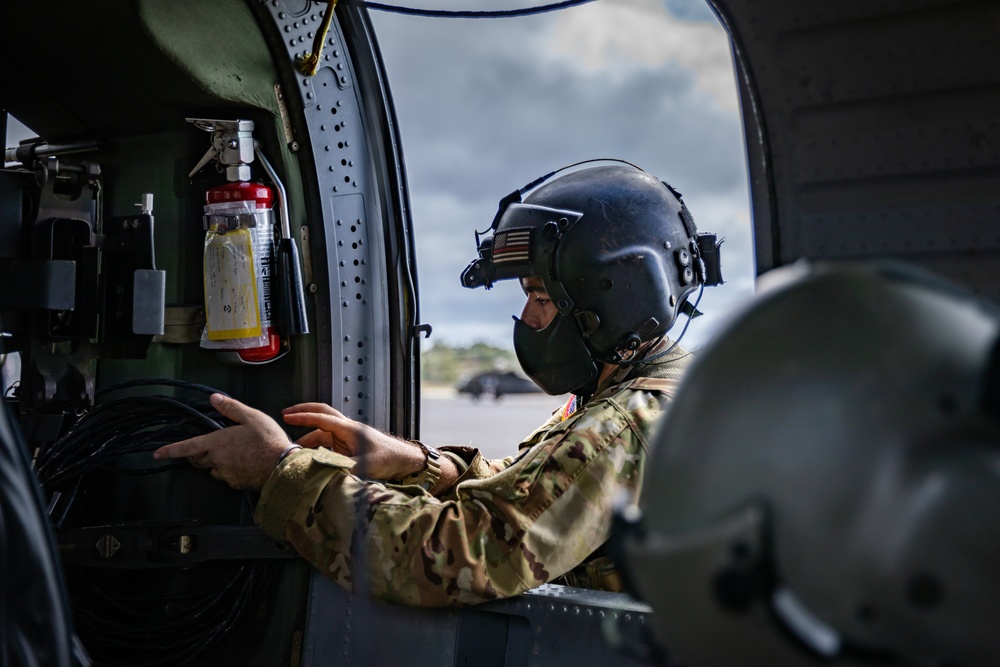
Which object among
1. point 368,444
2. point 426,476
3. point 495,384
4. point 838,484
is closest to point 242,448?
point 368,444

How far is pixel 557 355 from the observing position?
2205 millimetres

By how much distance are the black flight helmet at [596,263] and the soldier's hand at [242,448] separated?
1.96 feet

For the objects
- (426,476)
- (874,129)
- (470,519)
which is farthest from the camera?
(426,476)

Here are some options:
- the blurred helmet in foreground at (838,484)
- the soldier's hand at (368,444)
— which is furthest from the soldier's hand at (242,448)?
the blurred helmet in foreground at (838,484)

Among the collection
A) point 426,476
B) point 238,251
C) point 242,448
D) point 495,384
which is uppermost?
point 238,251

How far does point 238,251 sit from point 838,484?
1.94m

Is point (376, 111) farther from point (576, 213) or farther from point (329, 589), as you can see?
point (329, 589)

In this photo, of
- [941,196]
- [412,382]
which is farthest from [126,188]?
[941,196]

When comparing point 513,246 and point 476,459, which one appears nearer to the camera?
point 513,246

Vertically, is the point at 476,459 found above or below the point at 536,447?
below

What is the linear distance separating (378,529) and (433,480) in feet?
1.53

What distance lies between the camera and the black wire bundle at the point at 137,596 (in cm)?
231

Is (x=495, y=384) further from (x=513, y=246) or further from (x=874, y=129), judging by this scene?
(x=874, y=129)

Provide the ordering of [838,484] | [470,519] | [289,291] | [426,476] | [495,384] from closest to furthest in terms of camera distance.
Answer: [838,484] → [470,519] → [426,476] → [289,291] → [495,384]
